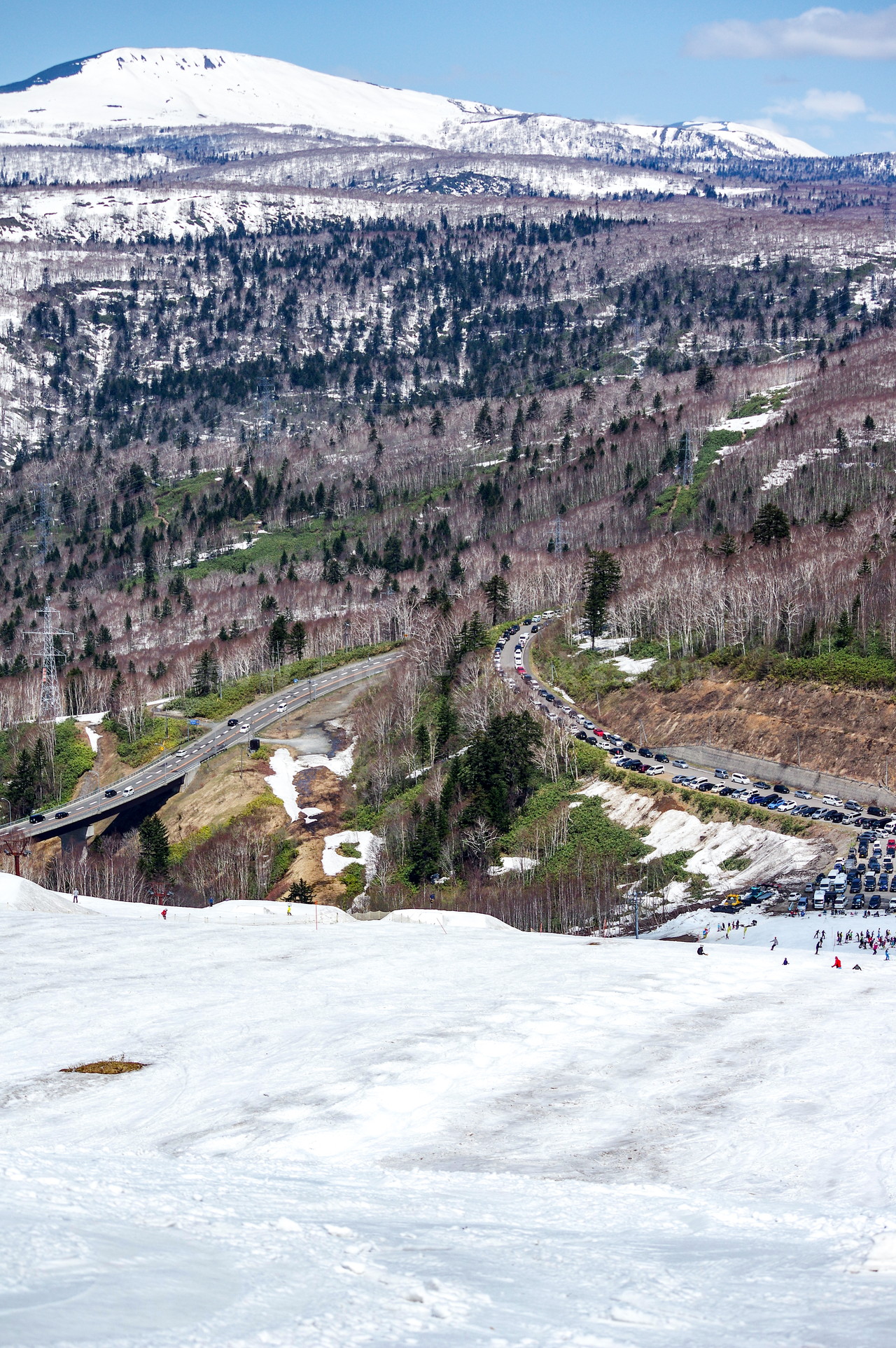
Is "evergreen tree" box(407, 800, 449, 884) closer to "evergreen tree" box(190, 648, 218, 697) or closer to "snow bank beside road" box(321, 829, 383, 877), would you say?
"snow bank beside road" box(321, 829, 383, 877)

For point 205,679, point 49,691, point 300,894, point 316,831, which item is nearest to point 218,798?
point 316,831

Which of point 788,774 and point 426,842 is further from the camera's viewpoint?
point 426,842

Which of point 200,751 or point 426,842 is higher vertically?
point 426,842

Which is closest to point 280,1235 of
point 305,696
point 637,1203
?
point 637,1203

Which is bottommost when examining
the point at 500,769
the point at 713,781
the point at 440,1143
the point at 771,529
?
the point at 500,769

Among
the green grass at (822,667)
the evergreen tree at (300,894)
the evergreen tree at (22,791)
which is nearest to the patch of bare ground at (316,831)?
the evergreen tree at (300,894)

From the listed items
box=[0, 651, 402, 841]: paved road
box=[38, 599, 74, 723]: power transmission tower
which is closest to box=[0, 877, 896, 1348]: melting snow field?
box=[0, 651, 402, 841]: paved road

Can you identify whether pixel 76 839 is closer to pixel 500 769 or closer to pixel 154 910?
pixel 500 769
